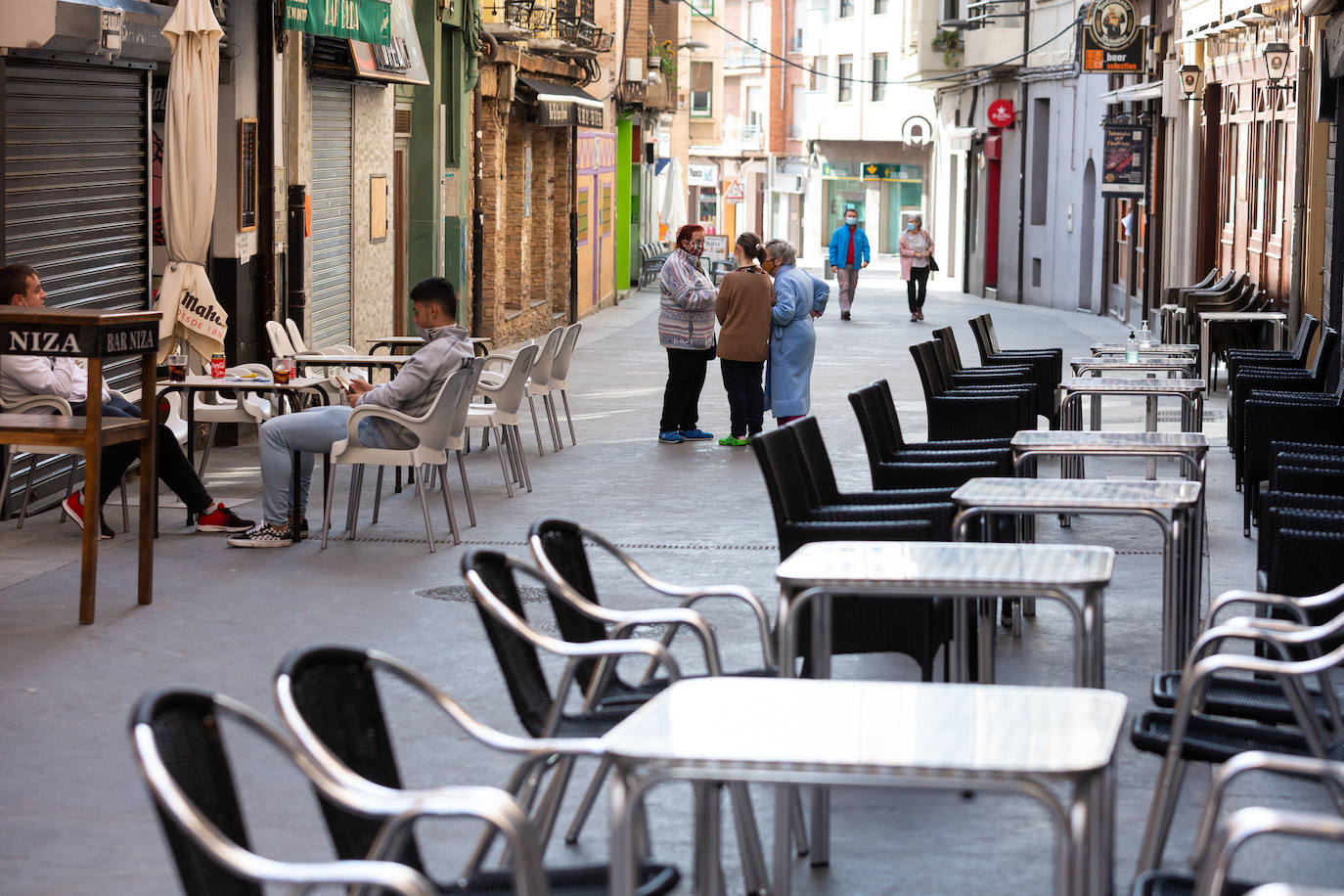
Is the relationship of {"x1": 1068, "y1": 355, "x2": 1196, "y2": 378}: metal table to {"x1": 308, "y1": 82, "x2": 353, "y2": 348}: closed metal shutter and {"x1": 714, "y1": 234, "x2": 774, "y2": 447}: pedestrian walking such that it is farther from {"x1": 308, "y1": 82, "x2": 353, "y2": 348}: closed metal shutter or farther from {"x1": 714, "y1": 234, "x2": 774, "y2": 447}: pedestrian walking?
{"x1": 308, "y1": 82, "x2": 353, "y2": 348}: closed metal shutter

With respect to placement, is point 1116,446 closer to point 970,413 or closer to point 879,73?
point 970,413

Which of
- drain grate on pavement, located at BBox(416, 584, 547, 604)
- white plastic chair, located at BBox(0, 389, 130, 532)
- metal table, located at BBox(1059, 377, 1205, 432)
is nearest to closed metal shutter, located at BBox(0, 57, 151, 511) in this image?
white plastic chair, located at BBox(0, 389, 130, 532)

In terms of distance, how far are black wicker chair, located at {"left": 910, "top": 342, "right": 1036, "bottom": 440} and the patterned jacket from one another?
381 cm

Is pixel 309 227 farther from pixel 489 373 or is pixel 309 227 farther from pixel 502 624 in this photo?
pixel 502 624

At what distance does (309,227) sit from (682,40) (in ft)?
111

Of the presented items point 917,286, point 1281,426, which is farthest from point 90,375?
point 917,286

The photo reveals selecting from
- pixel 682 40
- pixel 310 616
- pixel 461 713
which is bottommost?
pixel 310 616

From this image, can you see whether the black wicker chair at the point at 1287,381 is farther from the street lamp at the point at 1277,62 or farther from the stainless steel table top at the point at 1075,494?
the street lamp at the point at 1277,62

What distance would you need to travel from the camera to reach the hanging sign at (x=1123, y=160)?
86.2ft

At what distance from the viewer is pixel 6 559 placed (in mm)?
9164

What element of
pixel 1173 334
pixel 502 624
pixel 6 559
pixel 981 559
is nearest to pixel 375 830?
pixel 502 624

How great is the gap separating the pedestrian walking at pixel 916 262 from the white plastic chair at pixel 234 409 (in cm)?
1821

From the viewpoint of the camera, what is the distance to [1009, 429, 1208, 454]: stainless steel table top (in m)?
7.62

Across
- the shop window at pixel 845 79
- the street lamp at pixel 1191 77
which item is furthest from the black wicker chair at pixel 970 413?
the shop window at pixel 845 79
